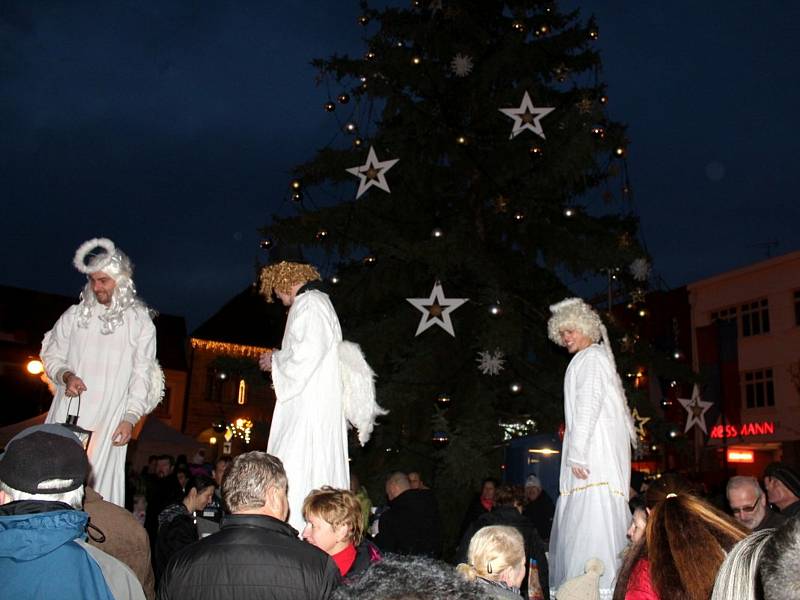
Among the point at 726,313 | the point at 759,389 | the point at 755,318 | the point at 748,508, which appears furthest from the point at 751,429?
the point at 748,508

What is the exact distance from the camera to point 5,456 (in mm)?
2613

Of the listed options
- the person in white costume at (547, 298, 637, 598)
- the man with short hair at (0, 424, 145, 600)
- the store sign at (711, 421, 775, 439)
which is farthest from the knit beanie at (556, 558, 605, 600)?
the store sign at (711, 421, 775, 439)

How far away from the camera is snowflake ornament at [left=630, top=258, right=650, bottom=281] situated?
13.0 meters

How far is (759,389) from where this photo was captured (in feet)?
115

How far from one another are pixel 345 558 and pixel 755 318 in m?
35.1

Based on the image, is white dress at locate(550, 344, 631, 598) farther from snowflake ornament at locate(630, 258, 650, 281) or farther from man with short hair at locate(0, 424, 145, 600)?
snowflake ornament at locate(630, 258, 650, 281)

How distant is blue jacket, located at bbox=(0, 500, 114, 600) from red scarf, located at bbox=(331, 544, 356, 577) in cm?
212

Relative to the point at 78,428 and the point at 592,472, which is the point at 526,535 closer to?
the point at 592,472

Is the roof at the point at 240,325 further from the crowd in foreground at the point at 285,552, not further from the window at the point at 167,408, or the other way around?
the crowd in foreground at the point at 285,552

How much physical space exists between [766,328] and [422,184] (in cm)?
2592

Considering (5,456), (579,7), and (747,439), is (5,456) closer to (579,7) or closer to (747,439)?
(579,7)

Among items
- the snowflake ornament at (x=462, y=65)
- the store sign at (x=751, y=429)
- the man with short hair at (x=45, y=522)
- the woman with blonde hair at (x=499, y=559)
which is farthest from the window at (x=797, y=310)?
the man with short hair at (x=45, y=522)

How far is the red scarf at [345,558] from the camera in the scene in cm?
447

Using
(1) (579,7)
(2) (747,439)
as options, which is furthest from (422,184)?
(2) (747,439)
